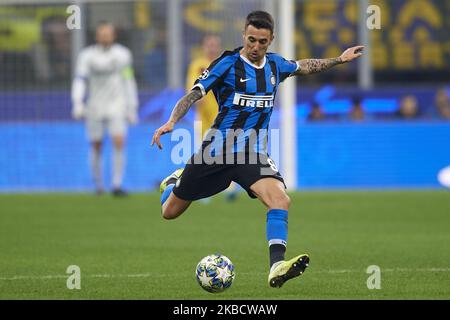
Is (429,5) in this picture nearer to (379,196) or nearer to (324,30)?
(324,30)

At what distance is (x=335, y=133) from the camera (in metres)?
20.7

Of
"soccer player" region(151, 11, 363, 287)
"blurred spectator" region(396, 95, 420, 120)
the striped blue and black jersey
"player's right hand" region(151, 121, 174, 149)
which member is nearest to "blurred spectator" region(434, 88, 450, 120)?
"blurred spectator" region(396, 95, 420, 120)

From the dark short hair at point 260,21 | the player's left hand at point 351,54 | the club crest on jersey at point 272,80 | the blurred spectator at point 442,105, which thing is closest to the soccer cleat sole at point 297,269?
the club crest on jersey at point 272,80

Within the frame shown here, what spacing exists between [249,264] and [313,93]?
12.5 metres

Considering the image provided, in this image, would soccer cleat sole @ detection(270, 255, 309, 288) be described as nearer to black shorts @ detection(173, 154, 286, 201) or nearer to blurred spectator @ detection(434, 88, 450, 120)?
black shorts @ detection(173, 154, 286, 201)

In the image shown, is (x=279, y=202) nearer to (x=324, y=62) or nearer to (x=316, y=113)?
(x=324, y=62)

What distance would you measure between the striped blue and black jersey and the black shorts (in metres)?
0.13

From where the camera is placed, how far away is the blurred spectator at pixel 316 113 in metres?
21.5

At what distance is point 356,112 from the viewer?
21453 millimetres

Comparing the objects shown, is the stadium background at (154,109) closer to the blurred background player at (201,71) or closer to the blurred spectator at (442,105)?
the blurred spectator at (442,105)

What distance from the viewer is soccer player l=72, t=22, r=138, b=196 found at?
18.2 metres

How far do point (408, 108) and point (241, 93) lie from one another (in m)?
13.7
